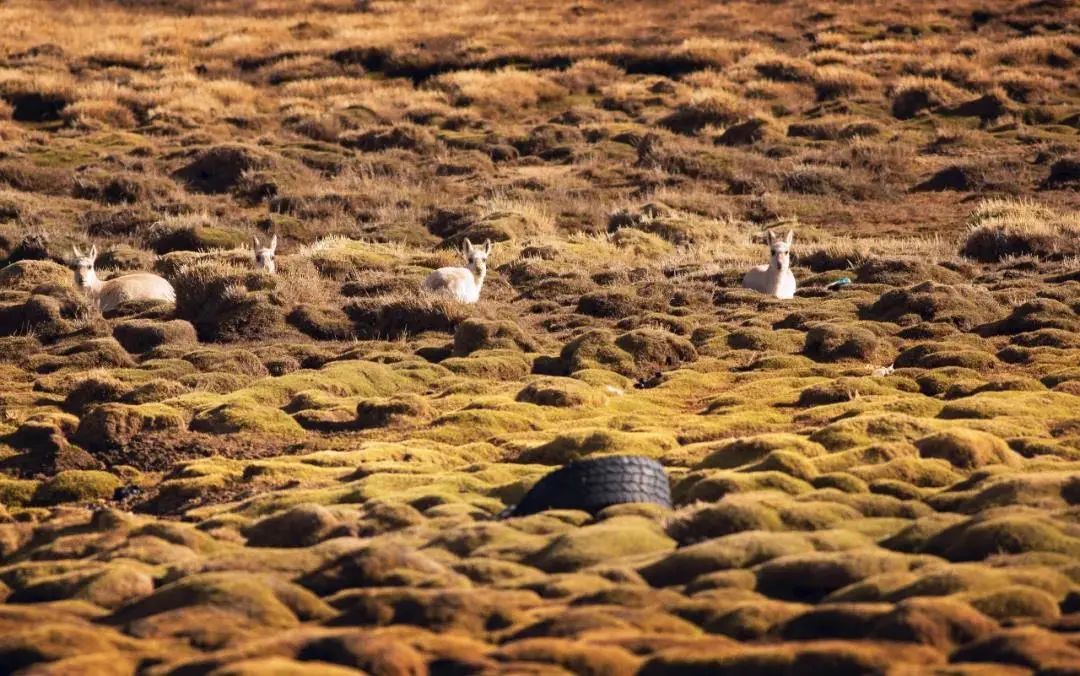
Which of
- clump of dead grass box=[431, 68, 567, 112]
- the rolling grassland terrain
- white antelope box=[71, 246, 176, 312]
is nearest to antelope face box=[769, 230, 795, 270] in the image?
the rolling grassland terrain

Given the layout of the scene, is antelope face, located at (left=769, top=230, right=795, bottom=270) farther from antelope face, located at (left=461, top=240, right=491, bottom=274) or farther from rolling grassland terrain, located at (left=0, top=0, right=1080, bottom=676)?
antelope face, located at (left=461, top=240, right=491, bottom=274)

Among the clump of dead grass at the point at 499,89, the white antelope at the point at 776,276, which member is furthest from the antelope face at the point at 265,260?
the clump of dead grass at the point at 499,89

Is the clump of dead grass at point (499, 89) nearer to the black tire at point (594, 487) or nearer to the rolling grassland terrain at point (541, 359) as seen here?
the rolling grassland terrain at point (541, 359)

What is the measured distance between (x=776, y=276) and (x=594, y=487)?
17091 millimetres

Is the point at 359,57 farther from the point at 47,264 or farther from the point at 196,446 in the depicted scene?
the point at 196,446

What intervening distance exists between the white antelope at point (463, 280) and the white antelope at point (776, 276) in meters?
5.07

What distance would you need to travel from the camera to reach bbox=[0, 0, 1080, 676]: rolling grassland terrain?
40.1ft

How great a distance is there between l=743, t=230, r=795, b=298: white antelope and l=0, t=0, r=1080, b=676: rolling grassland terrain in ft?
1.81

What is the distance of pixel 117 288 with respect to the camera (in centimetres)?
3188

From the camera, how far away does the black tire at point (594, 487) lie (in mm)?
15969

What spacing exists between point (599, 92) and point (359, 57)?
38.4 feet

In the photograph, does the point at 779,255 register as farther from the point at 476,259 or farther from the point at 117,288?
the point at 117,288

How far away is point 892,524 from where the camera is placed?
1512 centimetres


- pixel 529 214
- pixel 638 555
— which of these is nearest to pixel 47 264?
pixel 529 214
